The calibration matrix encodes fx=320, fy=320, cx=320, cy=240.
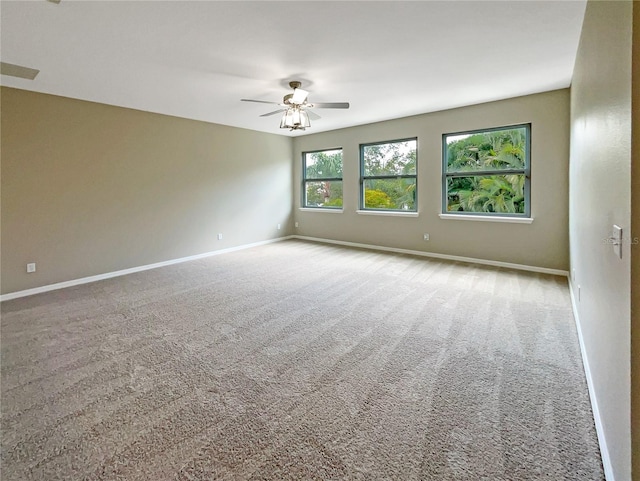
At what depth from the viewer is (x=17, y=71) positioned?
3254mm

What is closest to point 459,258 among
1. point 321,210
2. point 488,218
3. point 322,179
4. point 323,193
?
point 488,218

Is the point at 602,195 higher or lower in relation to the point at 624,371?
higher

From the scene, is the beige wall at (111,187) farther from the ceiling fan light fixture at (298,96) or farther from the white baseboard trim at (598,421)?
the white baseboard trim at (598,421)

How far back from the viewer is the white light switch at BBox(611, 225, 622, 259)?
1.25 m

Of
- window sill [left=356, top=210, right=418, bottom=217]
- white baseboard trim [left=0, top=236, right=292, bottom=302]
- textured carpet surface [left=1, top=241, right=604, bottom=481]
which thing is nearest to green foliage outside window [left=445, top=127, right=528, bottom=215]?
window sill [left=356, top=210, right=418, bottom=217]

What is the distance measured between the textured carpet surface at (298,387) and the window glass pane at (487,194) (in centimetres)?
154

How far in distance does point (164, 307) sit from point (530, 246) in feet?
16.1

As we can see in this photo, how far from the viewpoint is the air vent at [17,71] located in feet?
10.3

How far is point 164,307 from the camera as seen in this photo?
137 inches

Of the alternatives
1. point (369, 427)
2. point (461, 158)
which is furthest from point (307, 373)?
point (461, 158)

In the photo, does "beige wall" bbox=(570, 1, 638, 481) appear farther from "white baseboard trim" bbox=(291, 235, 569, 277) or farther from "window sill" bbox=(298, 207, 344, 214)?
"window sill" bbox=(298, 207, 344, 214)

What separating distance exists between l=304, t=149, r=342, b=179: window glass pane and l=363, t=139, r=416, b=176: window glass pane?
69cm

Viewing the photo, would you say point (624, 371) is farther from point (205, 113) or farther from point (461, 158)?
point (205, 113)

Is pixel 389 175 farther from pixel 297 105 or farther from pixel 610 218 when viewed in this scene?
pixel 610 218
